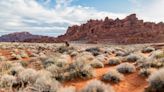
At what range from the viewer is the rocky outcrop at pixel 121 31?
371ft

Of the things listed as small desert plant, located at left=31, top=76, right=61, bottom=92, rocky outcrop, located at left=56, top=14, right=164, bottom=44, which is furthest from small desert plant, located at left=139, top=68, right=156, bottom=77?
rocky outcrop, located at left=56, top=14, right=164, bottom=44

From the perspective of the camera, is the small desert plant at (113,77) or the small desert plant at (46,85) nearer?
the small desert plant at (46,85)

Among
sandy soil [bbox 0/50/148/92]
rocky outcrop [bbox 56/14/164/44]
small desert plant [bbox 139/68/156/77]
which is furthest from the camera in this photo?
rocky outcrop [bbox 56/14/164/44]

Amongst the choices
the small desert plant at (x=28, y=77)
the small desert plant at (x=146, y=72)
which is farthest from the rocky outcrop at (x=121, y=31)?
the small desert plant at (x=28, y=77)

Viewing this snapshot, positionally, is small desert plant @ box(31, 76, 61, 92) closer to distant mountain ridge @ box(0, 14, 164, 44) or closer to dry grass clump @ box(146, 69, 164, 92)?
dry grass clump @ box(146, 69, 164, 92)

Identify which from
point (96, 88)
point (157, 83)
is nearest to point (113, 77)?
point (96, 88)

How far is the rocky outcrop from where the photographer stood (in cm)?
11319

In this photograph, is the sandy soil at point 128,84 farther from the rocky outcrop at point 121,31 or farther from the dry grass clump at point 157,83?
the rocky outcrop at point 121,31

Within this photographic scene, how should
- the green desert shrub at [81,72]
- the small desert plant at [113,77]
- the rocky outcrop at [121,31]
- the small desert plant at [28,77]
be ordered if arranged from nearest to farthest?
1. the small desert plant at [28,77]
2. the small desert plant at [113,77]
3. the green desert shrub at [81,72]
4. the rocky outcrop at [121,31]

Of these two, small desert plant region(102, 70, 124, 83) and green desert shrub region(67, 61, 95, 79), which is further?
green desert shrub region(67, 61, 95, 79)

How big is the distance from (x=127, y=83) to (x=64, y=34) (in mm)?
148420

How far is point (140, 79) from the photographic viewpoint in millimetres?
13148

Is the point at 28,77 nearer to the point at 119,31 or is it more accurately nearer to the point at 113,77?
the point at 113,77

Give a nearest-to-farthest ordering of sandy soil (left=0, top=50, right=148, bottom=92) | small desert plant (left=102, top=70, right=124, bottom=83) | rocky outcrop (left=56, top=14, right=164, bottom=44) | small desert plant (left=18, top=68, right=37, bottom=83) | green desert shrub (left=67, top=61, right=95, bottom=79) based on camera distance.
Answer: small desert plant (left=18, top=68, right=37, bottom=83)
sandy soil (left=0, top=50, right=148, bottom=92)
small desert plant (left=102, top=70, right=124, bottom=83)
green desert shrub (left=67, top=61, right=95, bottom=79)
rocky outcrop (left=56, top=14, right=164, bottom=44)
